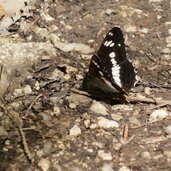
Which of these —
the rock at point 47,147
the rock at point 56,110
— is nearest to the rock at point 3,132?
the rock at point 47,147

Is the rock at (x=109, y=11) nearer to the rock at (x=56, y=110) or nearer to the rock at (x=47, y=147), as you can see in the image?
the rock at (x=56, y=110)

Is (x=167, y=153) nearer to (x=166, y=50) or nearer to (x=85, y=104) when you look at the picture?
(x=85, y=104)

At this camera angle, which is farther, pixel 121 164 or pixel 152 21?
pixel 152 21

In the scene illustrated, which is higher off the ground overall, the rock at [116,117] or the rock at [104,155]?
the rock at [116,117]

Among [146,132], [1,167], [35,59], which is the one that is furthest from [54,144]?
[35,59]

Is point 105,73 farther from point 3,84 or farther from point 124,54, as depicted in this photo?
point 3,84

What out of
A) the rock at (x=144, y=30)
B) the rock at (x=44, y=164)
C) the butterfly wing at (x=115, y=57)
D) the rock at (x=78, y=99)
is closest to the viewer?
the rock at (x=44, y=164)

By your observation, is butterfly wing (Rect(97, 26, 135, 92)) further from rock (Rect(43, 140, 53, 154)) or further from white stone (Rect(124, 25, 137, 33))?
rock (Rect(43, 140, 53, 154))
